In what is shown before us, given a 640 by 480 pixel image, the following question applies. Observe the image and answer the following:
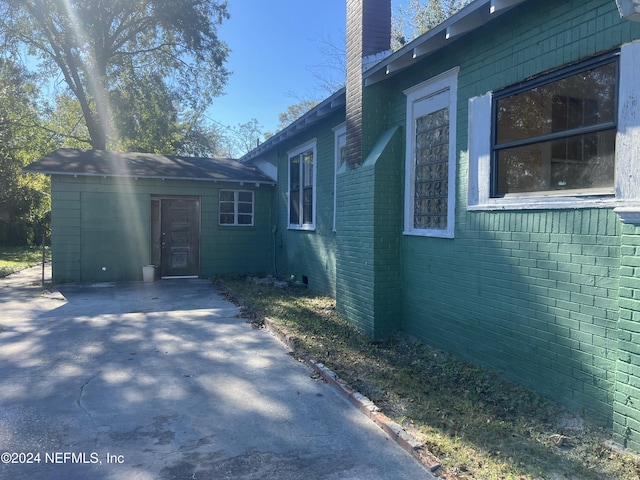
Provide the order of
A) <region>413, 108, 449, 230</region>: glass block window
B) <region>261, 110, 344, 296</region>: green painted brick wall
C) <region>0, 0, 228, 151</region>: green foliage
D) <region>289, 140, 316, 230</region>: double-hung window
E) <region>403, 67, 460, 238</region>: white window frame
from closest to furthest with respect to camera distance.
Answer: <region>403, 67, 460, 238</region>: white window frame
<region>413, 108, 449, 230</region>: glass block window
<region>261, 110, 344, 296</region>: green painted brick wall
<region>289, 140, 316, 230</region>: double-hung window
<region>0, 0, 228, 151</region>: green foliage

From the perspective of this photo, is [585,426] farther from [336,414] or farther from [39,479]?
[39,479]

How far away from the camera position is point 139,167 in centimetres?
1302

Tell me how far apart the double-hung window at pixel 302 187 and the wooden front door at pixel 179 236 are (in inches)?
119

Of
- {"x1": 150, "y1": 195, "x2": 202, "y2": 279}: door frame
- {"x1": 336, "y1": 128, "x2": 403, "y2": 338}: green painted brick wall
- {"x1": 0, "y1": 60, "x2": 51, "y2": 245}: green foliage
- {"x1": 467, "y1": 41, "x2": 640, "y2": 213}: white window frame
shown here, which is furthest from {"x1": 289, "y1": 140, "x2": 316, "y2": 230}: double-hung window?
{"x1": 0, "y1": 60, "x2": 51, "y2": 245}: green foliage

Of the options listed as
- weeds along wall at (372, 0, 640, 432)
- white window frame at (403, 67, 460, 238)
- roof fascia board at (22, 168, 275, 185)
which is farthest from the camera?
roof fascia board at (22, 168, 275, 185)

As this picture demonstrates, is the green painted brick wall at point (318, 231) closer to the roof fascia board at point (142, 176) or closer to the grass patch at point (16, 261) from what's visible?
the roof fascia board at point (142, 176)

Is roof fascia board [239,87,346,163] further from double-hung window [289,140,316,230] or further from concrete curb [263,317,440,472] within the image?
concrete curb [263,317,440,472]

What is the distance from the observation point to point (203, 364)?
5453 mm

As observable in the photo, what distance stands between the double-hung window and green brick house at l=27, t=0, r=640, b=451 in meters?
1.37

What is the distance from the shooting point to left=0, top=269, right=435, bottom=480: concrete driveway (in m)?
3.15

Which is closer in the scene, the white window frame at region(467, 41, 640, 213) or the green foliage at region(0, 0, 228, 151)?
the white window frame at region(467, 41, 640, 213)

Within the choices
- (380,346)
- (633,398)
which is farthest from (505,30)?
(380,346)

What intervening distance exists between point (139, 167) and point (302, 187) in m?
5.25

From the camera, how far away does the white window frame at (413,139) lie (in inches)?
210
